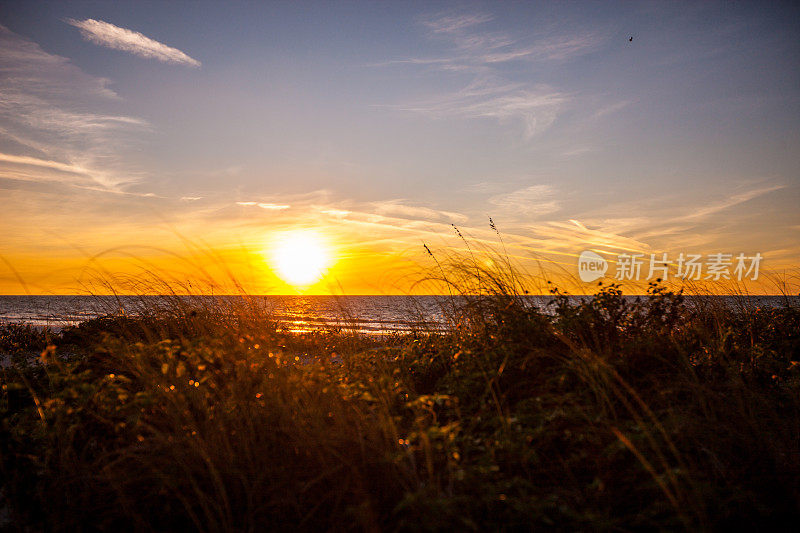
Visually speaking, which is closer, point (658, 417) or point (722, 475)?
point (722, 475)

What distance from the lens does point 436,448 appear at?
326 cm

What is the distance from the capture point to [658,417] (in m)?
3.83

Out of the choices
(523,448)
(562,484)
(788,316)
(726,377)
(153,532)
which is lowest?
(153,532)

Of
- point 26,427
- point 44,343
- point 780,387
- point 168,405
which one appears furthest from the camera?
point 44,343

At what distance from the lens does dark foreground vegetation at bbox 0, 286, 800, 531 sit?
2.72m

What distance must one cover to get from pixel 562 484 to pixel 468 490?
750 millimetres

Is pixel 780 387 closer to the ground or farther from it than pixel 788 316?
closer to the ground

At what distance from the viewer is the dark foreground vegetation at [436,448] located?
2.72 meters

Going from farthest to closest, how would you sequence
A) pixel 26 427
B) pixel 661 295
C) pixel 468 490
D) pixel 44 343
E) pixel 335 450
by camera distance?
pixel 44 343, pixel 661 295, pixel 26 427, pixel 335 450, pixel 468 490

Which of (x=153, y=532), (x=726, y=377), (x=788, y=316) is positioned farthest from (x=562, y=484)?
(x=788, y=316)

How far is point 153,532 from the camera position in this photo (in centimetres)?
284

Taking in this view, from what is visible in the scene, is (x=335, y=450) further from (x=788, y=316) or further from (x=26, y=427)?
(x=788, y=316)

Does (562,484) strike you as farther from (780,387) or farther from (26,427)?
(26,427)

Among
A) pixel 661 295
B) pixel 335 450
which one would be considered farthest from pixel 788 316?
pixel 335 450
